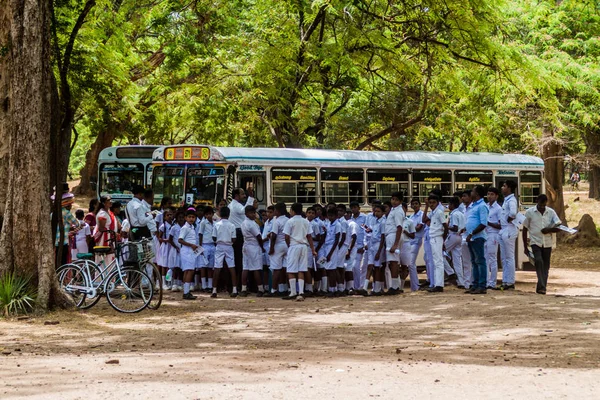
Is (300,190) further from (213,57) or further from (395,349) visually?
(395,349)

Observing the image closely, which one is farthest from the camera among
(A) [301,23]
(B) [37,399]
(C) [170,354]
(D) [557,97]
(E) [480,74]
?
(D) [557,97]

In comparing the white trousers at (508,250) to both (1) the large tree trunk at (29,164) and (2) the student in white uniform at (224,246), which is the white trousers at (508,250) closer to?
(2) the student in white uniform at (224,246)

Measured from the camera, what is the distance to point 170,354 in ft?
30.0

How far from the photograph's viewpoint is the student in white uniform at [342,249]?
50.7 ft

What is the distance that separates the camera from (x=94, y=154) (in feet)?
119

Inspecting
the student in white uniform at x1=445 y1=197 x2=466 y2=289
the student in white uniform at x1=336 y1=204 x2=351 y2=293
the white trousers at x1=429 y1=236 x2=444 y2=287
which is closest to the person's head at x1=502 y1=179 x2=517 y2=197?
the student in white uniform at x1=445 y1=197 x2=466 y2=289

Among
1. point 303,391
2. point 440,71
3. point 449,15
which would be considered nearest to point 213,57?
point 440,71

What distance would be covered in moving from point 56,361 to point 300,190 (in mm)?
11290

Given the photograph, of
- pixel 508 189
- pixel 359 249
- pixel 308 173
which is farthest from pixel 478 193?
pixel 308 173

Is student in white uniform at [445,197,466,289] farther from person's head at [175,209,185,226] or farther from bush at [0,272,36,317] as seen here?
bush at [0,272,36,317]

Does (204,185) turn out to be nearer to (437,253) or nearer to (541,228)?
(437,253)

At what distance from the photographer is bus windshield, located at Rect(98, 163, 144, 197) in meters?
25.5

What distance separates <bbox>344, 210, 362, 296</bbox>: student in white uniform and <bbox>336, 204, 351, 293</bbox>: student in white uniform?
6 centimetres

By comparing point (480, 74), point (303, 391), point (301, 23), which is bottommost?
point (303, 391)
